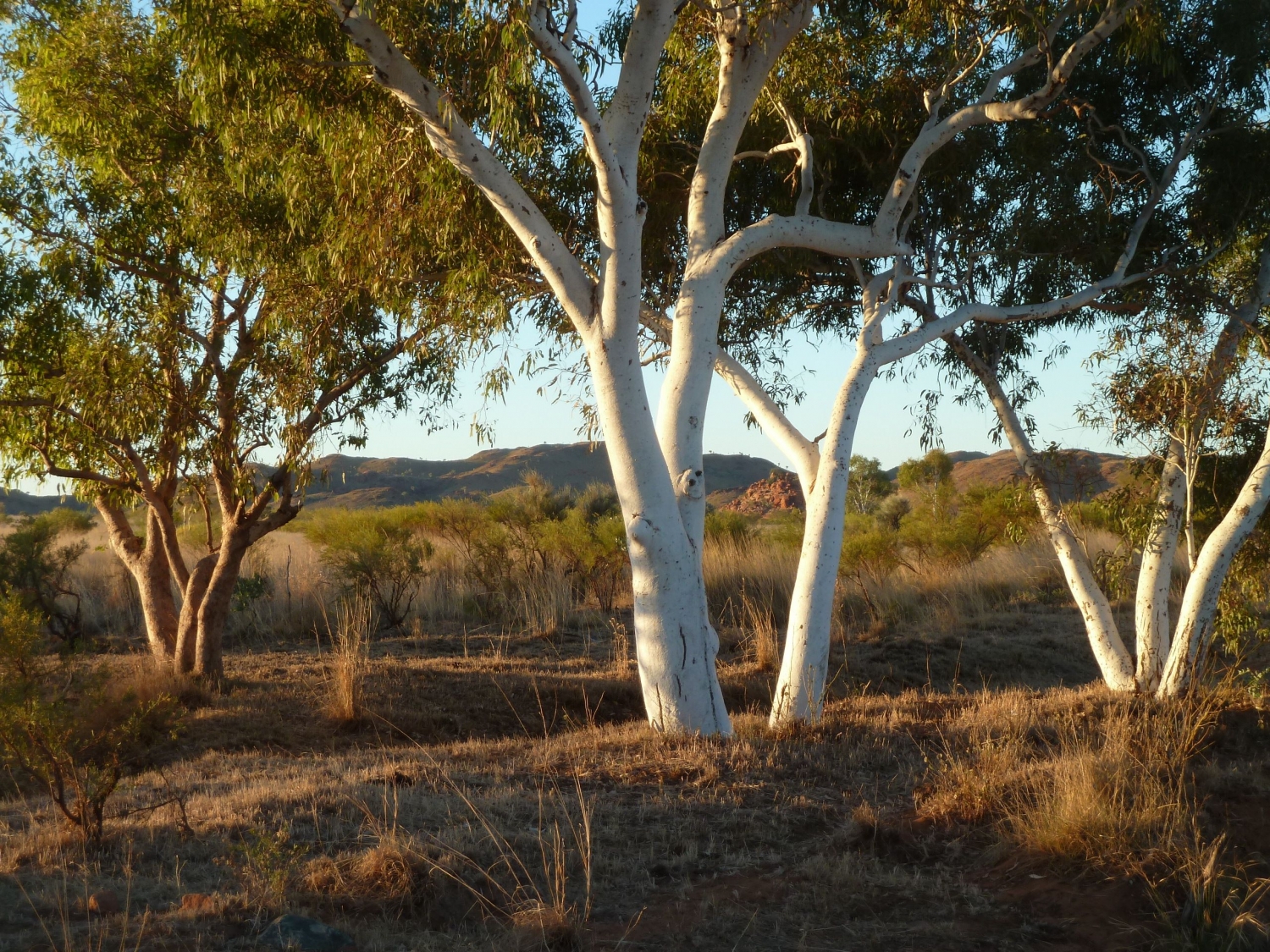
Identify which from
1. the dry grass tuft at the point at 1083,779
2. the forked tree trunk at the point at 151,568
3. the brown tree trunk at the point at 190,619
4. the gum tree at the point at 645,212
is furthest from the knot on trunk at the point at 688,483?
the forked tree trunk at the point at 151,568

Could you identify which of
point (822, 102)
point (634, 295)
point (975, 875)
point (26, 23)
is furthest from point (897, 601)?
point (26, 23)

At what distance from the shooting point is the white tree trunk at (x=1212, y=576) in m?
8.07

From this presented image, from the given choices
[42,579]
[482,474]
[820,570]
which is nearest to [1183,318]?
[820,570]

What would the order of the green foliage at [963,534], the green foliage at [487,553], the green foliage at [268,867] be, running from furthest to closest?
the green foliage at [963,534]
the green foliage at [487,553]
the green foliage at [268,867]

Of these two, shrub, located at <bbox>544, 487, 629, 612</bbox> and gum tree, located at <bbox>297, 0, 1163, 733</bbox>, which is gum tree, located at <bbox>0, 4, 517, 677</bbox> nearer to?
gum tree, located at <bbox>297, 0, 1163, 733</bbox>

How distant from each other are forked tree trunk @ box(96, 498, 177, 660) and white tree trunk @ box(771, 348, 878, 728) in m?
6.09

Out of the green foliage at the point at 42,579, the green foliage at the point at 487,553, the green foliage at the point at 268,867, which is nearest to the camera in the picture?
the green foliage at the point at 268,867

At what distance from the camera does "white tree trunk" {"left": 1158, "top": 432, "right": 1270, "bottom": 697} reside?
8.07 meters

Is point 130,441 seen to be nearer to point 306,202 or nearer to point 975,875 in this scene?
point 306,202

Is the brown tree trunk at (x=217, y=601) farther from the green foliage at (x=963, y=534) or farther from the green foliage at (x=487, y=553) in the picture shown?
the green foliage at (x=963, y=534)

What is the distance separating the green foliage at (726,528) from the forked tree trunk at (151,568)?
32.7 ft

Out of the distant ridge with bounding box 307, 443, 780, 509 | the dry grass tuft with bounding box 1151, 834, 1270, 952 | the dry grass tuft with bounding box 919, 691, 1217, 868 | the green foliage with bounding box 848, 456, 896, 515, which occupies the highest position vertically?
the distant ridge with bounding box 307, 443, 780, 509

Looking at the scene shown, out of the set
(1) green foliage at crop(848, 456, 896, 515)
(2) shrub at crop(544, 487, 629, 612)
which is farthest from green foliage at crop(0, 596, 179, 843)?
(1) green foliage at crop(848, 456, 896, 515)

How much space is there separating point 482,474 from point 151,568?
189 ft
